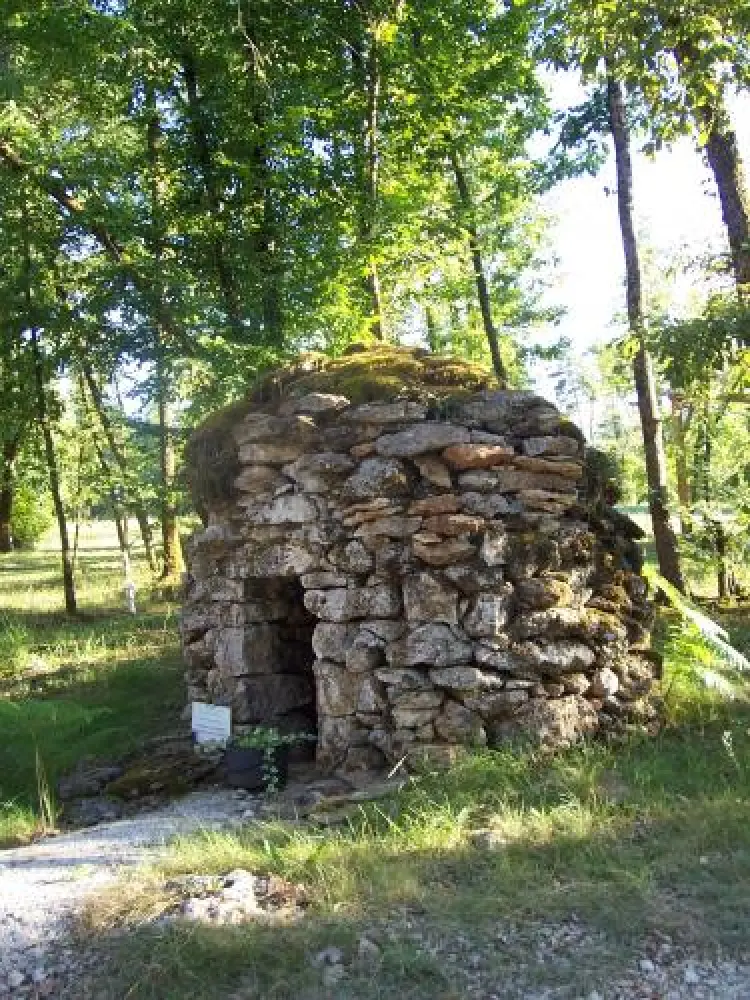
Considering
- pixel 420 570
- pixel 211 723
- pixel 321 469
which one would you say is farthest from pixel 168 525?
pixel 420 570

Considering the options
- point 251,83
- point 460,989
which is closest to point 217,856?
point 460,989

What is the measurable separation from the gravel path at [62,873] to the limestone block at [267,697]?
0.67 m

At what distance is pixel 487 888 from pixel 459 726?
5.92ft

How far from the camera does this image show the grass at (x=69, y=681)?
641 centimetres

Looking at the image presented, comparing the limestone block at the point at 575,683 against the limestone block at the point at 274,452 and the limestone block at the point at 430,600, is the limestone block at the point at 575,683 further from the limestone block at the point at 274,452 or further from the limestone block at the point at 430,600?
the limestone block at the point at 274,452

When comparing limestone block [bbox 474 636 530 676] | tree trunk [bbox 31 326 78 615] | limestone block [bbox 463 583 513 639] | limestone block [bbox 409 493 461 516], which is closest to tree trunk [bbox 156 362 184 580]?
tree trunk [bbox 31 326 78 615]

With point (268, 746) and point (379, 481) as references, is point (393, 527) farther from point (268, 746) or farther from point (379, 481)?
point (268, 746)

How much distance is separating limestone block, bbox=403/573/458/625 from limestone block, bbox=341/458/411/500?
0.63m

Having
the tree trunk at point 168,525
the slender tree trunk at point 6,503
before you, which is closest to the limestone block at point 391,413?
the tree trunk at point 168,525

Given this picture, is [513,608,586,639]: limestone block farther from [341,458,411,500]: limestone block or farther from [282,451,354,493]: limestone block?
[282,451,354,493]: limestone block

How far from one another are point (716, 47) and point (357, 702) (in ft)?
15.0

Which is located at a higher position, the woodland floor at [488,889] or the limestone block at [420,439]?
the limestone block at [420,439]

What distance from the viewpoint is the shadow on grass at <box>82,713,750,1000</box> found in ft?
11.1

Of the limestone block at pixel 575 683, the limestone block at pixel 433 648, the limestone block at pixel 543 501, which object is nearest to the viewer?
the limestone block at pixel 433 648
